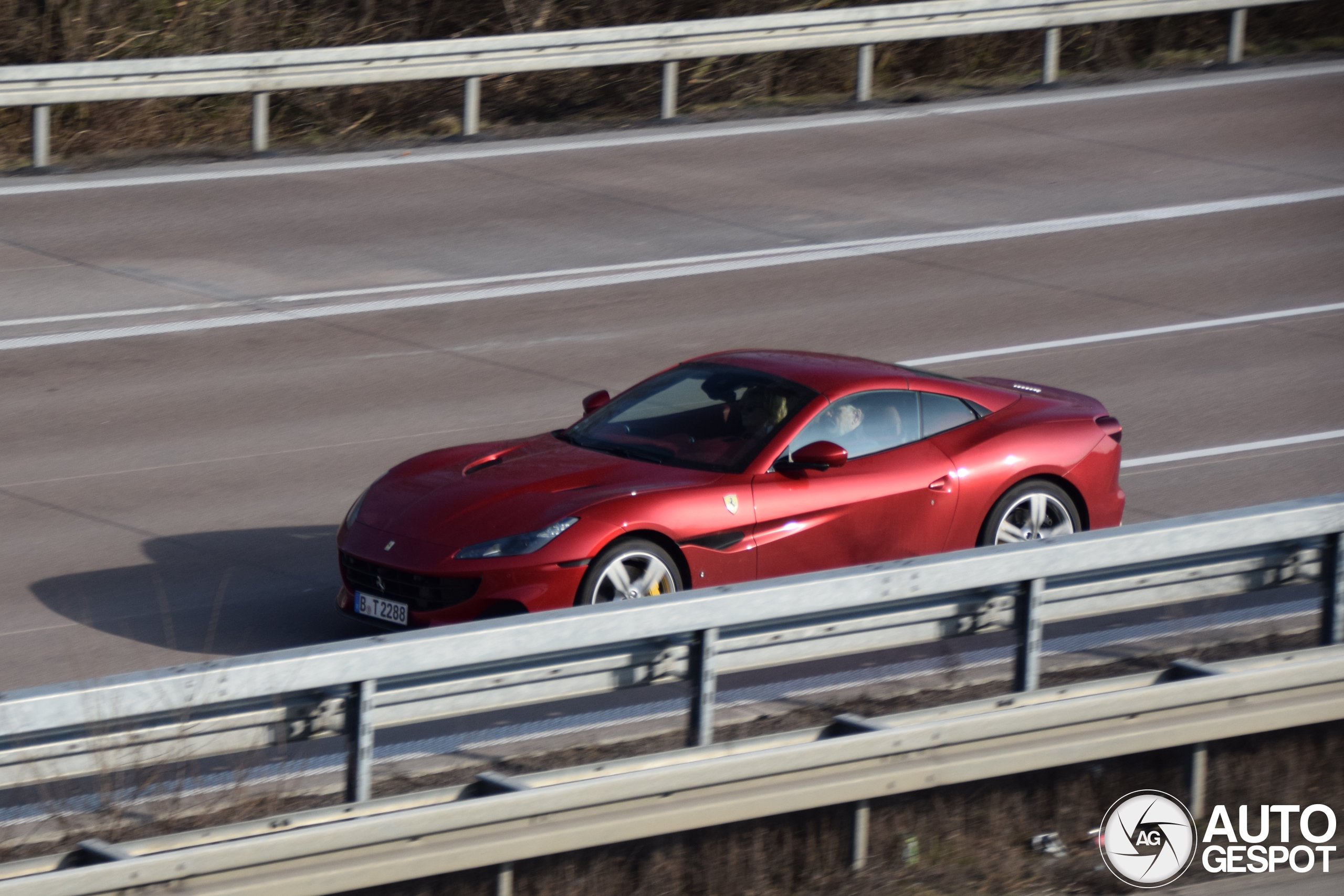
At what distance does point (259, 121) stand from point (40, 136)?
2238 mm

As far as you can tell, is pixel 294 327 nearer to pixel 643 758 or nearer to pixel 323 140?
pixel 323 140

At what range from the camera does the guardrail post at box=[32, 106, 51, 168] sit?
714 inches

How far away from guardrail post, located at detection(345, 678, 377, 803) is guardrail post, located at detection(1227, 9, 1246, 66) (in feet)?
69.0

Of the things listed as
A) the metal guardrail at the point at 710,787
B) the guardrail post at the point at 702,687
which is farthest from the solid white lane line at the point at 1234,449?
the guardrail post at the point at 702,687

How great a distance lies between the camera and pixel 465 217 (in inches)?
681

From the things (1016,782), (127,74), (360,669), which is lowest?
(1016,782)

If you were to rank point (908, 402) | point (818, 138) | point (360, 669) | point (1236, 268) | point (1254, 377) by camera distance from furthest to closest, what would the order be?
point (818, 138)
point (1236, 268)
point (1254, 377)
point (908, 402)
point (360, 669)

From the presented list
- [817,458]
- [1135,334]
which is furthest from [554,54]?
[817,458]

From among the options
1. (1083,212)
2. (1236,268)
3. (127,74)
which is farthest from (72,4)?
(1236,268)

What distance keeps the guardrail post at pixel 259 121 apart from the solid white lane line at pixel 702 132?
0.46 m

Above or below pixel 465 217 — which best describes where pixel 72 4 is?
above

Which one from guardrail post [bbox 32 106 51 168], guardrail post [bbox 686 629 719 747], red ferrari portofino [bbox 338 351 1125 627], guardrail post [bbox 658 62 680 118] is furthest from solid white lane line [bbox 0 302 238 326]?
guardrail post [bbox 686 629 719 747]

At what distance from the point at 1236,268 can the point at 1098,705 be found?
36.9 ft

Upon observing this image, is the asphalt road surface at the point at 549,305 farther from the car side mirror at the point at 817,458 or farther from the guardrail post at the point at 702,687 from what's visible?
the guardrail post at the point at 702,687
